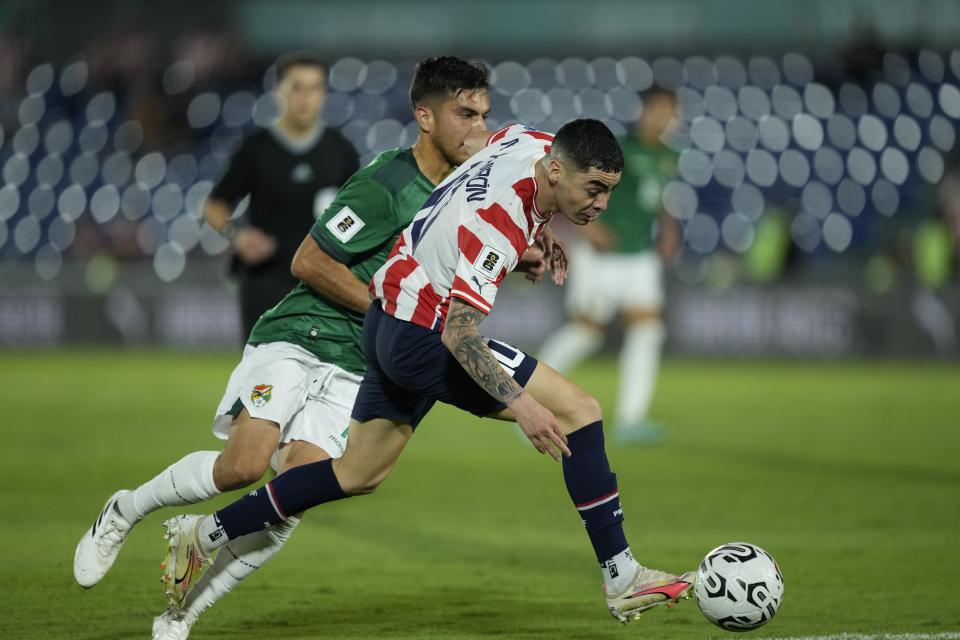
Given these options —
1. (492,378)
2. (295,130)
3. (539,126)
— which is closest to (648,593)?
(492,378)

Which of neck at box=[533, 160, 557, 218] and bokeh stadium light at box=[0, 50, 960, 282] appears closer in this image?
neck at box=[533, 160, 557, 218]

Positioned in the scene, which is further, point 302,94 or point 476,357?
point 302,94

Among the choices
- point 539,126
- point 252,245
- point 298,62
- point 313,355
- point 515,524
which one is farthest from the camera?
point 539,126

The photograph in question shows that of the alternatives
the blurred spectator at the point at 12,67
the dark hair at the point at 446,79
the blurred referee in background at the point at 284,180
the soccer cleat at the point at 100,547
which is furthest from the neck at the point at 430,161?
the blurred spectator at the point at 12,67

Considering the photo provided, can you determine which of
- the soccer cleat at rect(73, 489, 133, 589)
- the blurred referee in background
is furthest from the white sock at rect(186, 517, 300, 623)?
the blurred referee in background

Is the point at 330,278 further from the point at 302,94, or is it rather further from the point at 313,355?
the point at 302,94

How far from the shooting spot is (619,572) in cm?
455

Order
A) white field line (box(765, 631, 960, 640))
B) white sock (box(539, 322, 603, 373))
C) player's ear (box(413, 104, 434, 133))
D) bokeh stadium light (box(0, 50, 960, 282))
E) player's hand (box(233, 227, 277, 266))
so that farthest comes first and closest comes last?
bokeh stadium light (box(0, 50, 960, 282)) → white sock (box(539, 322, 603, 373)) → player's hand (box(233, 227, 277, 266)) → player's ear (box(413, 104, 434, 133)) → white field line (box(765, 631, 960, 640))

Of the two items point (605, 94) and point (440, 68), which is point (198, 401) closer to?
point (440, 68)

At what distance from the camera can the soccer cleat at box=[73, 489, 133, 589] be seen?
502 centimetres

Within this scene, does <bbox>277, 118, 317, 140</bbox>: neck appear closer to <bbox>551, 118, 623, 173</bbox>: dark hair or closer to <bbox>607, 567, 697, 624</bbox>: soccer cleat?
<bbox>551, 118, 623, 173</bbox>: dark hair

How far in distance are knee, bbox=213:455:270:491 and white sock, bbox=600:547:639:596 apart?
4.51 feet

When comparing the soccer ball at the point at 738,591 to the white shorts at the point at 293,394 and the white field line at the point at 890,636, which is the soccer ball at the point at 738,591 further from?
the white shorts at the point at 293,394

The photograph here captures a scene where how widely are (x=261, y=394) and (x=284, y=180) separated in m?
2.45
